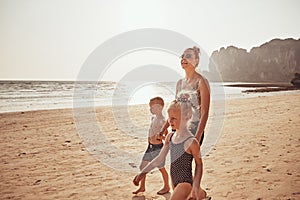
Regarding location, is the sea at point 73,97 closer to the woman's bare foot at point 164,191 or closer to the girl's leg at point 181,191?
the woman's bare foot at point 164,191

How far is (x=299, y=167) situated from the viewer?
5824 mm

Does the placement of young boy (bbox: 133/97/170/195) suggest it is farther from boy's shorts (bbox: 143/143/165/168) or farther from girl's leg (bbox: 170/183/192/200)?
girl's leg (bbox: 170/183/192/200)

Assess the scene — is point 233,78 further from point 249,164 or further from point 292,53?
point 249,164

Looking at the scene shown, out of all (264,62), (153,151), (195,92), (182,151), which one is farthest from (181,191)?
(264,62)

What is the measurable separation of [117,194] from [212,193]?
1.69 meters

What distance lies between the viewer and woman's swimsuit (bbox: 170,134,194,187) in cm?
331

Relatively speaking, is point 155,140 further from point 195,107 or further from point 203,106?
point 203,106

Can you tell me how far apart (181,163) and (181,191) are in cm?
31

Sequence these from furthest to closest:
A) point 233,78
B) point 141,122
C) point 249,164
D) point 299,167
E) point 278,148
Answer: point 233,78, point 141,122, point 278,148, point 249,164, point 299,167

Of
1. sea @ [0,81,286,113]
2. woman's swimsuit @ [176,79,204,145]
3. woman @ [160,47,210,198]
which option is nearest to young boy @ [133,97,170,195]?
woman @ [160,47,210,198]

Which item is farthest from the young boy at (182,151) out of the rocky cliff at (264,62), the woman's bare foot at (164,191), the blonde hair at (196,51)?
the rocky cliff at (264,62)

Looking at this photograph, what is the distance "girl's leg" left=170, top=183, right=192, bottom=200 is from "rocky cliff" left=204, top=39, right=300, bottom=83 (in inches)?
5516

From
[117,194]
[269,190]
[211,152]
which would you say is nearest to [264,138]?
[211,152]

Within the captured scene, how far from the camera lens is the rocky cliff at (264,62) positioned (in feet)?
438
